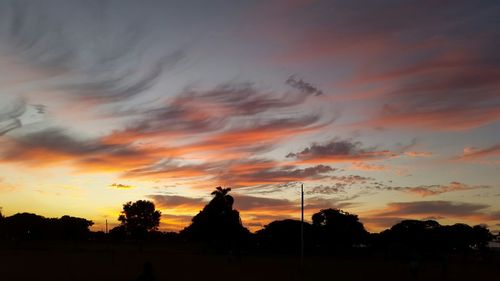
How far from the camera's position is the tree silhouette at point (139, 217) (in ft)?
360

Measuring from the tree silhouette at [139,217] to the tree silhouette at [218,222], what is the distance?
83.9 ft

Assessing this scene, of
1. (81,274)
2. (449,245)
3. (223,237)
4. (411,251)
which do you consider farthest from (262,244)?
(81,274)

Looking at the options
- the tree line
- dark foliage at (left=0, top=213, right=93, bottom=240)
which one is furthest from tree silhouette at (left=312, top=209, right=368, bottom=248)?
dark foliage at (left=0, top=213, right=93, bottom=240)

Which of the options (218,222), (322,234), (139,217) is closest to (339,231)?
(322,234)

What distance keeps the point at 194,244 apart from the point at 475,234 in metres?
47.7

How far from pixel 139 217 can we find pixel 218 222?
31.7 metres

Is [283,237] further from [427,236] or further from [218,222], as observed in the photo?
[427,236]

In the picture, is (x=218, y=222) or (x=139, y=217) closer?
(x=218, y=222)

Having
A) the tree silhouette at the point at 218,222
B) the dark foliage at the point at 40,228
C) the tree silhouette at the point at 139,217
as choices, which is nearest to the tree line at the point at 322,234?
the tree silhouette at the point at 218,222

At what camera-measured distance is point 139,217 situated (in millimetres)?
109812

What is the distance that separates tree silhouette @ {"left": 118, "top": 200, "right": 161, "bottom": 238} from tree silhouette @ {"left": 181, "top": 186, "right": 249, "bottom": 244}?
2557 cm

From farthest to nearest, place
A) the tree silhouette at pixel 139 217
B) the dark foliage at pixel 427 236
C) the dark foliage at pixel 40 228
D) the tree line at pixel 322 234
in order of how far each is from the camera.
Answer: the dark foliage at pixel 40 228 < the tree silhouette at pixel 139 217 < the tree line at pixel 322 234 < the dark foliage at pixel 427 236

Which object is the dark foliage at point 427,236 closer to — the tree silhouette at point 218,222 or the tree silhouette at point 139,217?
the tree silhouette at point 218,222

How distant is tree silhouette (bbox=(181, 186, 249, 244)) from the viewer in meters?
83.2
